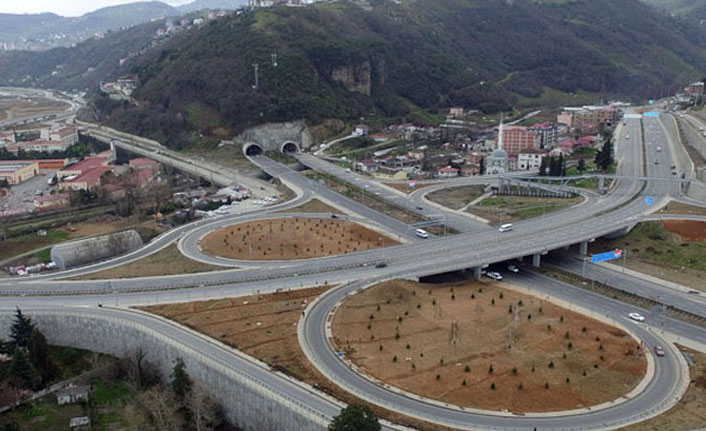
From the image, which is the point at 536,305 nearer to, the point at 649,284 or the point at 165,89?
the point at 649,284

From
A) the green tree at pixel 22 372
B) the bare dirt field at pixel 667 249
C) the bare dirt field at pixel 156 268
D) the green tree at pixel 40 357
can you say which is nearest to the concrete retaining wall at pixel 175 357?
the green tree at pixel 40 357

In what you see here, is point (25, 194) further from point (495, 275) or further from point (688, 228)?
point (688, 228)

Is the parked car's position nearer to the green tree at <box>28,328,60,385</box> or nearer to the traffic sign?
the traffic sign

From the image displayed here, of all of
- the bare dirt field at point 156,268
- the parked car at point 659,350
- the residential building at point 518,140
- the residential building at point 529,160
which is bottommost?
the parked car at point 659,350

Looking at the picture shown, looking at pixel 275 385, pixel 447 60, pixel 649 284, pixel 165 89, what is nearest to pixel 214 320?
pixel 275 385

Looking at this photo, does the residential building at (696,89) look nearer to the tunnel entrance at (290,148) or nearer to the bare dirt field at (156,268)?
the tunnel entrance at (290,148)

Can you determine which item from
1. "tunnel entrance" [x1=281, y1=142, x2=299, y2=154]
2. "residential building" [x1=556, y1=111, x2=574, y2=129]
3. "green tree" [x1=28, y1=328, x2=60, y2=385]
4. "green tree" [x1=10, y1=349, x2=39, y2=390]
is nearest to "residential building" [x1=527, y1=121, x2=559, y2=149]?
"residential building" [x1=556, y1=111, x2=574, y2=129]

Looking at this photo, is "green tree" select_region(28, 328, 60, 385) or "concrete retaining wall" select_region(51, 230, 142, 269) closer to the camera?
"green tree" select_region(28, 328, 60, 385)
